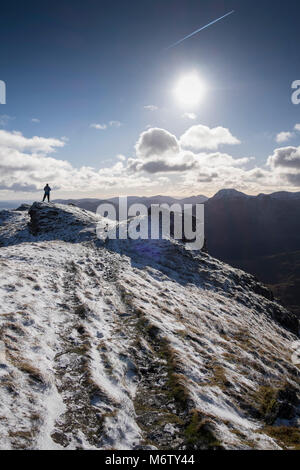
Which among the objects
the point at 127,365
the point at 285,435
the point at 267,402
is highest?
the point at 127,365

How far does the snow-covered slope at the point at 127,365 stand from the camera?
24.2 feet

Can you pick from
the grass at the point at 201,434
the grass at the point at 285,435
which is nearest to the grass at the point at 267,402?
the grass at the point at 285,435

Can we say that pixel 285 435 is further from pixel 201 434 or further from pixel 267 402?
pixel 201 434

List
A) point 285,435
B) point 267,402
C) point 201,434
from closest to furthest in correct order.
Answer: point 201,434
point 285,435
point 267,402

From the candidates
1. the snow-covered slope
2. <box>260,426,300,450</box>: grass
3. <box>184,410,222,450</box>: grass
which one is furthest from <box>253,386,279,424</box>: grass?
<box>184,410,222,450</box>: grass

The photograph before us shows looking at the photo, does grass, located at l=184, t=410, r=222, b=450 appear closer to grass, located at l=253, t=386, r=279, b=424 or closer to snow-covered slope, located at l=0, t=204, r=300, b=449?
snow-covered slope, located at l=0, t=204, r=300, b=449

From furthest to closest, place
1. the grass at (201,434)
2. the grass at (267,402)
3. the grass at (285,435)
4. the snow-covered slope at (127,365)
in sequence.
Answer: the grass at (267,402) < the grass at (285,435) < the snow-covered slope at (127,365) < the grass at (201,434)

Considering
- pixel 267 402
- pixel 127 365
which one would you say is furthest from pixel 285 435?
pixel 127 365

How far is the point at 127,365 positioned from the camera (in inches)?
430

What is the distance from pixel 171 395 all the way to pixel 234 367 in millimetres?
5143

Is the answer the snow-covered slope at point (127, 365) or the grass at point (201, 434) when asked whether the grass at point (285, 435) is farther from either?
the grass at point (201, 434)

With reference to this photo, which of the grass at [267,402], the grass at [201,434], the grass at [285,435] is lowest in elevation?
the grass at [267,402]

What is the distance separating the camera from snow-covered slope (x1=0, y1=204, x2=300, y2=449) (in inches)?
290
